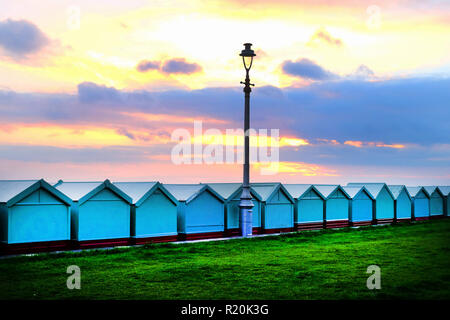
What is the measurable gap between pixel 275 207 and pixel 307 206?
3.74m

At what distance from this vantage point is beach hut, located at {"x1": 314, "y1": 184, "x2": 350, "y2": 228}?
1501 inches

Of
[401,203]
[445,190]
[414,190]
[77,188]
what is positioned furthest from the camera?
[445,190]

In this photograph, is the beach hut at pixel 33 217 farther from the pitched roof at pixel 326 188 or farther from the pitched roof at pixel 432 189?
the pitched roof at pixel 432 189

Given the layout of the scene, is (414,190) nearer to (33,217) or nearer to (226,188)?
(226,188)

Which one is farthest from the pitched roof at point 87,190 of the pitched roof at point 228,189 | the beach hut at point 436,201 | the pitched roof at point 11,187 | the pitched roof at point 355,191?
the beach hut at point 436,201

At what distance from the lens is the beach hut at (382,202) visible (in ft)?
142

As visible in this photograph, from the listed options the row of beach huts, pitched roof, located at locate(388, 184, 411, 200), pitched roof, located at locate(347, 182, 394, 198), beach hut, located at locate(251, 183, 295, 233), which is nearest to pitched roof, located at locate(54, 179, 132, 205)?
the row of beach huts

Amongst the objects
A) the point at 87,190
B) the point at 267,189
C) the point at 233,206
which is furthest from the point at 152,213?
the point at 267,189

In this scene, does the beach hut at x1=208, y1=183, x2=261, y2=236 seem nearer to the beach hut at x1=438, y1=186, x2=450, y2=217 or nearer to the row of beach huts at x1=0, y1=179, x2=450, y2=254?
the row of beach huts at x1=0, y1=179, x2=450, y2=254

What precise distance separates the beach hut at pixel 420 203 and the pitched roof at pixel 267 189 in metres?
18.3

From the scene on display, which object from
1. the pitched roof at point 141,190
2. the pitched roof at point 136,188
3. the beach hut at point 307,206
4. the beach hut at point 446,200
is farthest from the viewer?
the beach hut at point 446,200

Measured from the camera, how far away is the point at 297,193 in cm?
3591

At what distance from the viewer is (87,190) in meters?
25.0
